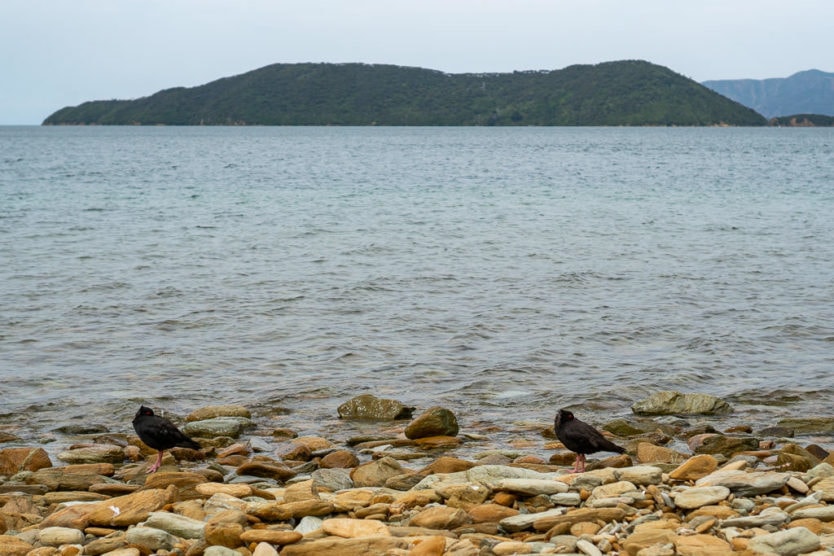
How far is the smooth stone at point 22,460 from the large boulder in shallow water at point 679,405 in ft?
28.4

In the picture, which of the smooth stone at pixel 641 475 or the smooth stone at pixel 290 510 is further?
the smooth stone at pixel 641 475

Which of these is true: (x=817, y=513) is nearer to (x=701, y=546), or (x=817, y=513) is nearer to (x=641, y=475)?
(x=701, y=546)

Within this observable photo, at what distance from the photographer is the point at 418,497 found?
9984 mm

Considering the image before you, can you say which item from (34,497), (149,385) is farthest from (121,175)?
(34,497)

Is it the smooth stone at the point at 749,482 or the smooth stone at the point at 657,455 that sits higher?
the smooth stone at the point at 749,482

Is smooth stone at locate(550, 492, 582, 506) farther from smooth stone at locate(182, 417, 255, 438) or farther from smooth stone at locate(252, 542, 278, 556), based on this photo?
smooth stone at locate(182, 417, 255, 438)

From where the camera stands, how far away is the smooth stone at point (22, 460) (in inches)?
476

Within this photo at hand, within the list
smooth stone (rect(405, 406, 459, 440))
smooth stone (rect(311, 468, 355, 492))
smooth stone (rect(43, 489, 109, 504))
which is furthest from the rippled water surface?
smooth stone (rect(43, 489, 109, 504))

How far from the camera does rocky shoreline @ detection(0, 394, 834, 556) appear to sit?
8.34m

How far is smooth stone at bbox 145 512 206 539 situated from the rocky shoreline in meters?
0.01

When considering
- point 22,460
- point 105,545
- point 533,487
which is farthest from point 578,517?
point 22,460

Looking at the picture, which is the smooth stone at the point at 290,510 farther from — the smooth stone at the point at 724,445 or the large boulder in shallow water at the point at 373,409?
the smooth stone at the point at 724,445

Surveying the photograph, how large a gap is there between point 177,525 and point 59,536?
1.04 metres

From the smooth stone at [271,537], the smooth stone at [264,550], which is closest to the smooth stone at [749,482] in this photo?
the smooth stone at [271,537]
